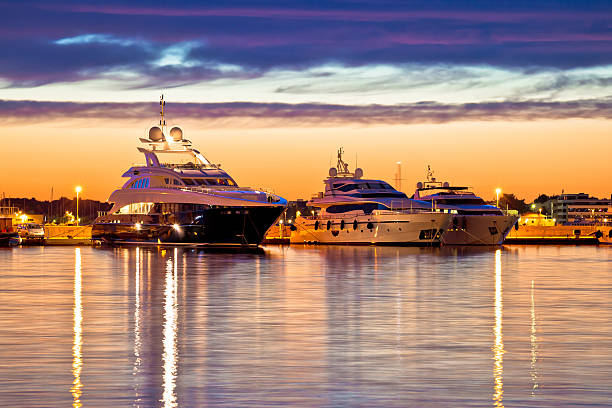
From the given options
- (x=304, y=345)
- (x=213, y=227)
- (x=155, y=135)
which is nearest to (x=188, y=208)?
(x=213, y=227)

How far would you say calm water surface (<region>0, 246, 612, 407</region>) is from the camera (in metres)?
16.7

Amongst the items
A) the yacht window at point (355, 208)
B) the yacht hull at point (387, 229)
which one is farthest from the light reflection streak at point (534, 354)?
the yacht window at point (355, 208)

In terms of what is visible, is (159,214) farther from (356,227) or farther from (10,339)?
(10,339)

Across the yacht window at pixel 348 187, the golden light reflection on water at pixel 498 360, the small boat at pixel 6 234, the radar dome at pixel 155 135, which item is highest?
the radar dome at pixel 155 135

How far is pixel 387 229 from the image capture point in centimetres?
11812

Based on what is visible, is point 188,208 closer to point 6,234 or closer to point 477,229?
point 6,234

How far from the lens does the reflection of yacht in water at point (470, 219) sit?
118 meters

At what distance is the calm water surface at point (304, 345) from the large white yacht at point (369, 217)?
69.8m

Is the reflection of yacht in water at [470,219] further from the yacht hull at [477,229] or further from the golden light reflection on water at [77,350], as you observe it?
the golden light reflection on water at [77,350]

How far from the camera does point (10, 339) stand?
23984mm

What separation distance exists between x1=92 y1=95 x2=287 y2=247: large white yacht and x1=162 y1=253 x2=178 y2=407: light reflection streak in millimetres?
56593

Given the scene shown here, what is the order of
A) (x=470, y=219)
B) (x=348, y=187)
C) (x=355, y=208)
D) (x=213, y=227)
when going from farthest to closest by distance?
(x=348, y=187)
(x=355, y=208)
(x=470, y=219)
(x=213, y=227)

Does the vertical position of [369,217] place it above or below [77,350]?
above

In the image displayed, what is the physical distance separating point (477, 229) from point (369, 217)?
12656 mm
